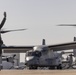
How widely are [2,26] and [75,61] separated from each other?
2194 inches

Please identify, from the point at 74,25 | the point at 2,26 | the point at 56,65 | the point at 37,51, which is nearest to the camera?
the point at 74,25

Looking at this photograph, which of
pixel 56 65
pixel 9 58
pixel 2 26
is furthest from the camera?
pixel 9 58

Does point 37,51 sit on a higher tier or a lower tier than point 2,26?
lower

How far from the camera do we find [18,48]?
4831 centimetres

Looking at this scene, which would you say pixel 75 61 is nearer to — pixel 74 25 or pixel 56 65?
pixel 56 65

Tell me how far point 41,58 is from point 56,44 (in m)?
4.16

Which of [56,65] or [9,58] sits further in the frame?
[9,58]

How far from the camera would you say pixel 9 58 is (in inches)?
2645

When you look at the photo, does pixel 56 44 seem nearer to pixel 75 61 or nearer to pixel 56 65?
pixel 56 65

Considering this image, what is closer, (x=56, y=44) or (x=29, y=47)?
(x=56, y=44)

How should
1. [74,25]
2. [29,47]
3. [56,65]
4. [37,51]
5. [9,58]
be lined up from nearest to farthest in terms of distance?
[74,25], [37,51], [56,65], [29,47], [9,58]

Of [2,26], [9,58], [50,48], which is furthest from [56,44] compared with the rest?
[9,58]

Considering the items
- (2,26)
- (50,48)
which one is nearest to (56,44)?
(50,48)

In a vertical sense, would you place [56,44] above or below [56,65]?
above
